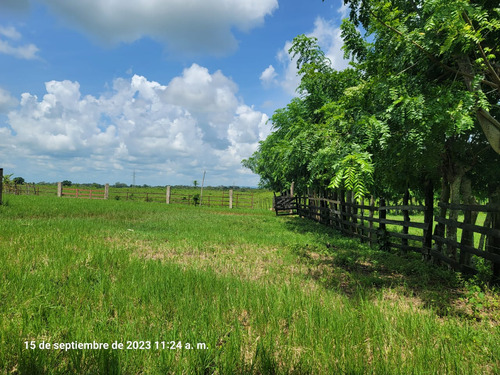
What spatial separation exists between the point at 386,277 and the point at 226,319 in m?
4.33

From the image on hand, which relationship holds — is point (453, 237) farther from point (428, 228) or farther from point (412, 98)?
point (412, 98)

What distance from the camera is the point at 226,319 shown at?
326cm

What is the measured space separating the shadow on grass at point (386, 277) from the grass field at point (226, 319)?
0.15 ft

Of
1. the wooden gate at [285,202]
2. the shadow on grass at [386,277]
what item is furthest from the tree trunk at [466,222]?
the wooden gate at [285,202]

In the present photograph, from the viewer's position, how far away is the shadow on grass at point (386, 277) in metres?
4.43

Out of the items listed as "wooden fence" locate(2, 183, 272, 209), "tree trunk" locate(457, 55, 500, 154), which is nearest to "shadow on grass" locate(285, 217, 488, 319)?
"tree trunk" locate(457, 55, 500, 154)

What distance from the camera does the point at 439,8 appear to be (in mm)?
3578

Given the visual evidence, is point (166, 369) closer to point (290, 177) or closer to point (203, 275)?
point (203, 275)

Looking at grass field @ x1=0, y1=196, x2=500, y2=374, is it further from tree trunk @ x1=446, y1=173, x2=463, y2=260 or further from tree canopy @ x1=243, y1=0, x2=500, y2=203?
tree canopy @ x1=243, y1=0, x2=500, y2=203

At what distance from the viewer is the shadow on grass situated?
4.43 m

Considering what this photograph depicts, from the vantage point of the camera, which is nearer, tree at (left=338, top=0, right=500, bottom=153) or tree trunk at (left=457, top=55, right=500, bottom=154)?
tree at (left=338, top=0, right=500, bottom=153)

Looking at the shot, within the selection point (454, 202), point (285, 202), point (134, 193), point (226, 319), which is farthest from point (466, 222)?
point (134, 193)

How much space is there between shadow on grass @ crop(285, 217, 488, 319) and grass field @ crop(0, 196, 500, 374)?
1.7 inches

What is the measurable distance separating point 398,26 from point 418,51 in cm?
65
